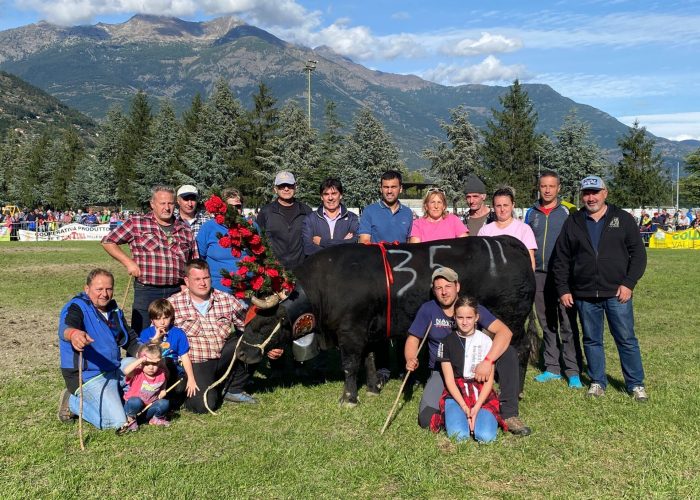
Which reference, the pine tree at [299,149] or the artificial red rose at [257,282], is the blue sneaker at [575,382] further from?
the pine tree at [299,149]

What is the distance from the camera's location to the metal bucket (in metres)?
6.09

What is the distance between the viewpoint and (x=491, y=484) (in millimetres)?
4242

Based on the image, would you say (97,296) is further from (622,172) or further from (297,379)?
(622,172)

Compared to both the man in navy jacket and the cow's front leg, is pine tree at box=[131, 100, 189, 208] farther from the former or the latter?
the cow's front leg

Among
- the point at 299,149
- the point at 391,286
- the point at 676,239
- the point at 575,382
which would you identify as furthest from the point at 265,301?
the point at 299,149

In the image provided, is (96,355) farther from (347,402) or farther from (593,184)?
(593,184)

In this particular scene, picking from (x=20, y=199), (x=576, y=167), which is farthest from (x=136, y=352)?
(x=20, y=199)

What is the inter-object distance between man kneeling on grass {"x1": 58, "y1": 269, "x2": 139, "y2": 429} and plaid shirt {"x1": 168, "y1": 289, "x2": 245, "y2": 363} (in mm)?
560

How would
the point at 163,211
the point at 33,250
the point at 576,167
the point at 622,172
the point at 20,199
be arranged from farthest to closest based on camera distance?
1. the point at 20,199
2. the point at 576,167
3. the point at 622,172
4. the point at 33,250
5. the point at 163,211

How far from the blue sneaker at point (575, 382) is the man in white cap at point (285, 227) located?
129 inches

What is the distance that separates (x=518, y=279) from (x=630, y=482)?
243 centimetres

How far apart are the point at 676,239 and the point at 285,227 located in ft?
81.4

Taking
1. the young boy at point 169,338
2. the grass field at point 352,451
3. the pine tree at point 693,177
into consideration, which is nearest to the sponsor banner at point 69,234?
the grass field at point 352,451

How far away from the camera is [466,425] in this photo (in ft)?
16.7
